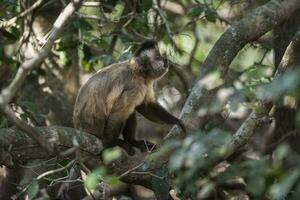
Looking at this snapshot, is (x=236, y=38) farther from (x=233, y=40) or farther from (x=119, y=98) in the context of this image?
(x=119, y=98)

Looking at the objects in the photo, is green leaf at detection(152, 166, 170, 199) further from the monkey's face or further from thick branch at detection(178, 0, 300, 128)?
the monkey's face

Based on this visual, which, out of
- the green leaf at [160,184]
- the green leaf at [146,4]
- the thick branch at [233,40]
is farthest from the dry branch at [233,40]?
the green leaf at [146,4]

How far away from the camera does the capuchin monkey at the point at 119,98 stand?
21.4 feet

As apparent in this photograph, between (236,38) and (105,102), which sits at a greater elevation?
(236,38)

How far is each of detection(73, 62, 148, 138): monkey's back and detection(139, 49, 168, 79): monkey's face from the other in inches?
11.5

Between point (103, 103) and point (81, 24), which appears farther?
point (81, 24)

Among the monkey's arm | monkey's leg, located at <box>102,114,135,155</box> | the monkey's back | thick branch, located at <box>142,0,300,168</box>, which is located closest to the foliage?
thick branch, located at <box>142,0,300,168</box>

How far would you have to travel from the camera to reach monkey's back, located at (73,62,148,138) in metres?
6.51

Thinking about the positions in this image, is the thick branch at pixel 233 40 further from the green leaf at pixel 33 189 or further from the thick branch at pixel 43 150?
the green leaf at pixel 33 189

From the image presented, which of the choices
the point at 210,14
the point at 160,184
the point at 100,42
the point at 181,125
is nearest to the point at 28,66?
the point at 160,184

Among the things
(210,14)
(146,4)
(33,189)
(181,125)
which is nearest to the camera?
(33,189)

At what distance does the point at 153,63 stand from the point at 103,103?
71 centimetres

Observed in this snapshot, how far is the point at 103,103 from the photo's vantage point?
6.53 meters

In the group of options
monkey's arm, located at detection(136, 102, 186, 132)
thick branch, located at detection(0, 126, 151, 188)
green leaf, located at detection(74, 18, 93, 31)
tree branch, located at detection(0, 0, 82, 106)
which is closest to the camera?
tree branch, located at detection(0, 0, 82, 106)
